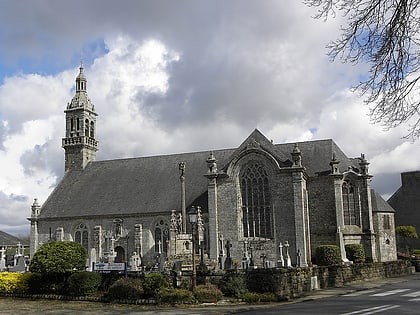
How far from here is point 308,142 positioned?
41.6 meters

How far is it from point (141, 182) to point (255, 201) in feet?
43.5

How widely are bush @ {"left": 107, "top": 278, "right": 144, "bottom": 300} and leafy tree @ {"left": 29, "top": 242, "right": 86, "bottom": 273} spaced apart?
3.95 meters

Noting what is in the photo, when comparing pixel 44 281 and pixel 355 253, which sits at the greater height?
pixel 355 253

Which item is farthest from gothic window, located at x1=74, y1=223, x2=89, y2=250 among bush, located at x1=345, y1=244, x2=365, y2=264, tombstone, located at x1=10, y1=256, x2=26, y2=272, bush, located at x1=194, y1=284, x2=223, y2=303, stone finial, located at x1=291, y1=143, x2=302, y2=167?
bush, located at x1=194, y1=284, x2=223, y2=303

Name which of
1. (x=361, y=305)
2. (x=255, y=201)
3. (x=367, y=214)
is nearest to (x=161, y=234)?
(x=255, y=201)

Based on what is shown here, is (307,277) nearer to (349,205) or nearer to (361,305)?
(361,305)

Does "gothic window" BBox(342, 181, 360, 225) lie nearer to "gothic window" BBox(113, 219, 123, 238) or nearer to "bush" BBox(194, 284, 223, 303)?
"gothic window" BBox(113, 219, 123, 238)

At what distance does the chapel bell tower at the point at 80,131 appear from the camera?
51.1 metres

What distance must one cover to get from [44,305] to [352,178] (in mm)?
24364

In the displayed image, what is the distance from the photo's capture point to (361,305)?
680 inches

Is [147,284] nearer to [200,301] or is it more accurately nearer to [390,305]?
[200,301]

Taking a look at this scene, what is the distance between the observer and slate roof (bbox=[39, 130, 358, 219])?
40844mm

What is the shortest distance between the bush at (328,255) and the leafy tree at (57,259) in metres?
15.0

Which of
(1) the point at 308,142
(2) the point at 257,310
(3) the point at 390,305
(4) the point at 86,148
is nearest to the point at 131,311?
(2) the point at 257,310
